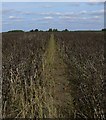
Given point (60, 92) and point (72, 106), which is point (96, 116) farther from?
point (60, 92)

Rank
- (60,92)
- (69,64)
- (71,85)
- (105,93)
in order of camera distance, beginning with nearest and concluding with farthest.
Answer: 1. (105,93)
2. (60,92)
3. (71,85)
4. (69,64)

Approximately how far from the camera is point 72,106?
6.15 m

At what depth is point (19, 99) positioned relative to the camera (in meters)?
6.15

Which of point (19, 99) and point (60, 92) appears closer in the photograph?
point (19, 99)

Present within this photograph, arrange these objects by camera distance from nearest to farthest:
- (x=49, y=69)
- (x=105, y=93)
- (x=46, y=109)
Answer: (x=46, y=109)
(x=105, y=93)
(x=49, y=69)

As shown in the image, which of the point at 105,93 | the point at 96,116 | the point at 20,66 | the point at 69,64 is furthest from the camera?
the point at 69,64

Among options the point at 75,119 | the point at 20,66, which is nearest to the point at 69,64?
the point at 20,66

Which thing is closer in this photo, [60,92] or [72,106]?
[72,106]

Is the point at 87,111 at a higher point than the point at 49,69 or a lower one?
lower

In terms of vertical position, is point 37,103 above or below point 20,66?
below

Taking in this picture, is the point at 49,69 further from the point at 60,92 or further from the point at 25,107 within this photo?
the point at 25,107

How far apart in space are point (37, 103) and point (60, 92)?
1772mm

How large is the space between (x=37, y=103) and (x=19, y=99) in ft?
1.90

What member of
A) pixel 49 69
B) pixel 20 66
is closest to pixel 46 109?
pixel 20 66
